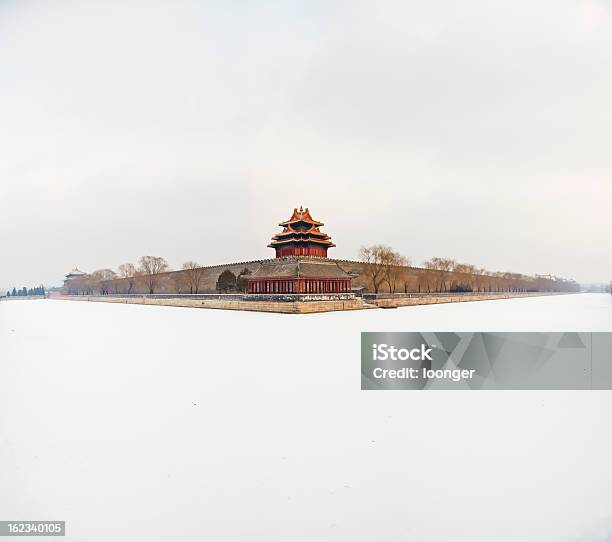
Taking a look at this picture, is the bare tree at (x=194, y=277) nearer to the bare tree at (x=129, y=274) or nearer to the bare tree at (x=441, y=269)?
the bare tree at (x=129, y=274)

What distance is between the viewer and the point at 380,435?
4.15m

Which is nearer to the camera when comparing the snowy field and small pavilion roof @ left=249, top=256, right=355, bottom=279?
Result: the snowy field

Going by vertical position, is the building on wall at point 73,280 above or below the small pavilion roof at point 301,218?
below

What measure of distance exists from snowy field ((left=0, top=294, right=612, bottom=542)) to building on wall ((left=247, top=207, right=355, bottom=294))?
16.9m

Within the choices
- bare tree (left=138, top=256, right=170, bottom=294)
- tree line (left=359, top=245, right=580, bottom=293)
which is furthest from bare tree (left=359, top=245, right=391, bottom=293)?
bare tree (left=138, top=256, right=170, bottom=294)

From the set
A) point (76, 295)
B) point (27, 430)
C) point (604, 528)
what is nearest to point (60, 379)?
point (27, 430)

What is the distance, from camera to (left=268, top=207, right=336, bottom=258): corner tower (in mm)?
30312

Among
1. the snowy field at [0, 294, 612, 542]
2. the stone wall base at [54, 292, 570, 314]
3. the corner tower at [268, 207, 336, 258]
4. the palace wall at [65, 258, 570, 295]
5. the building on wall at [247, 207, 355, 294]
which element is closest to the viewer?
the snowy field at [0, 294, 612, 542]

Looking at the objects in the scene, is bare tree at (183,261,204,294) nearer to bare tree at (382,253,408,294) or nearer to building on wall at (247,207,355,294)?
building on wall at (247,207,355,294)

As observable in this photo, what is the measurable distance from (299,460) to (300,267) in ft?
66.4

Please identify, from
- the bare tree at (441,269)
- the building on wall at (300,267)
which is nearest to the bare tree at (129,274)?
the building on wall at (300,267)

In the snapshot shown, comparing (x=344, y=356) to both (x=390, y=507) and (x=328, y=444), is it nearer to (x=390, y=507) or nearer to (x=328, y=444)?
(x=328, y=444)

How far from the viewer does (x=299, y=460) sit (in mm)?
3551

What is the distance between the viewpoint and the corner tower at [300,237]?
99.5 feet
